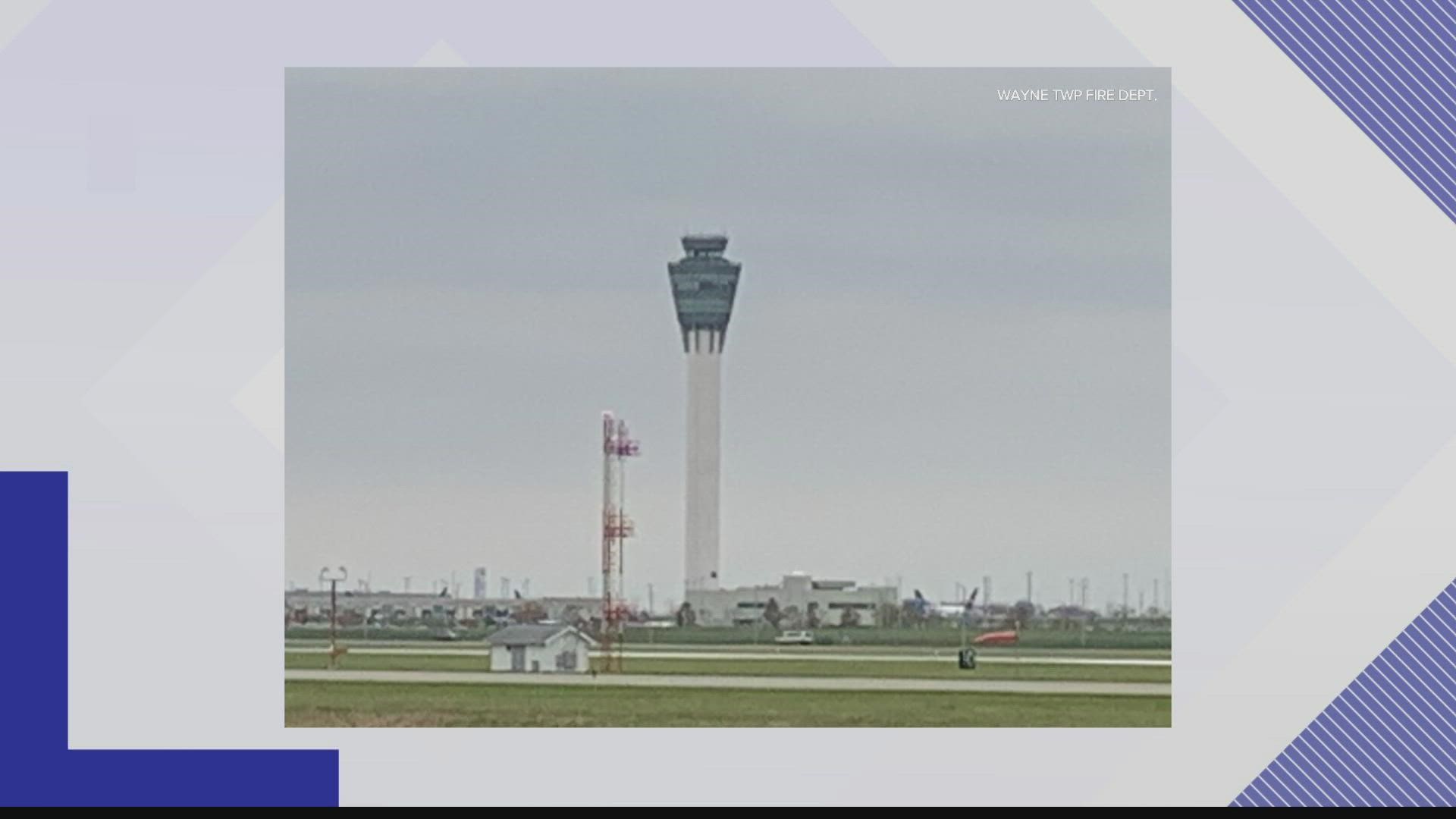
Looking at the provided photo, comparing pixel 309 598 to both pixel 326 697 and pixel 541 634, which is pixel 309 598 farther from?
pixel 326 697

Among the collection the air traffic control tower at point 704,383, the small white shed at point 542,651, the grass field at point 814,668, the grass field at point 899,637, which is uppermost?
the air traffic control tower at point 704,383

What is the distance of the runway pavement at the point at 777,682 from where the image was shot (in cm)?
3862

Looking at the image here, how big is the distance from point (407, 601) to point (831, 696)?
97.2 feet

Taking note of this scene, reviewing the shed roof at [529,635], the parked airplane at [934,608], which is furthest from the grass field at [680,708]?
the parked airplane at [934,608]

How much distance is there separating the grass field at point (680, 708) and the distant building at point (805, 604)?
146 feet

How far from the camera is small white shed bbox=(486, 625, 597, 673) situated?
42031mm

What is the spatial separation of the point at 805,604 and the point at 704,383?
25350 mm

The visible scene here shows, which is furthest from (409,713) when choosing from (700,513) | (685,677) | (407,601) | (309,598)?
(700,513)

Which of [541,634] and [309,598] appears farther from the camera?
[309,598]

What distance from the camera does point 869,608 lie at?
8550 centimetres

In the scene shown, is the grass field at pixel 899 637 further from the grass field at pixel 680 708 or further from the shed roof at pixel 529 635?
the grass field at pixel 680 708

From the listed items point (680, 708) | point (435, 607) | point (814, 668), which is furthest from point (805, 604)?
point (680, 708)

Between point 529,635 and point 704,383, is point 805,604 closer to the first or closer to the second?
point 704,383

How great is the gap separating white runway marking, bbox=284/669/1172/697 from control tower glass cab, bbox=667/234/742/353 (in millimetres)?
44757
